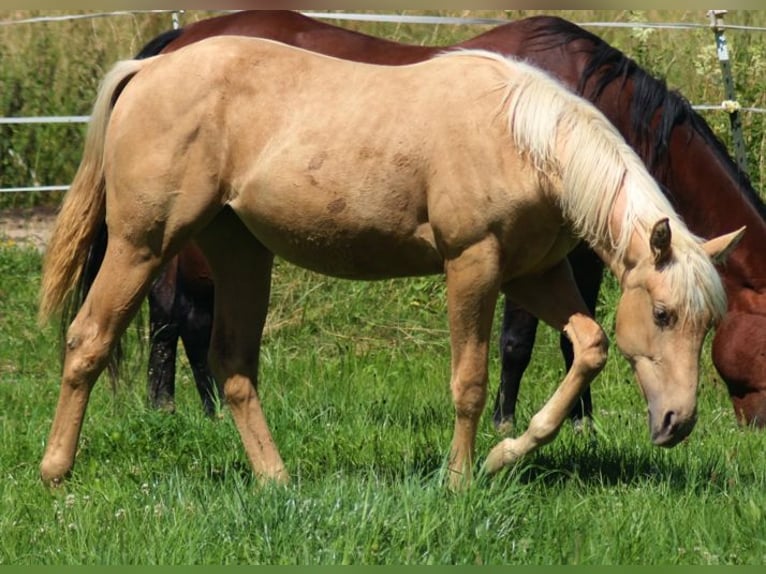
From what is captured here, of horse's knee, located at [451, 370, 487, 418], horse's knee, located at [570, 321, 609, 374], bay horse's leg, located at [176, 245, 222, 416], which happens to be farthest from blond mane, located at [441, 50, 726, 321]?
bay horse's leg, located at [176, 245, 222, 416]

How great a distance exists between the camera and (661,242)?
15.8ft

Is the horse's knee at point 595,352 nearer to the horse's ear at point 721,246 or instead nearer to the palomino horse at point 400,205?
the palomino horse at point 400,205

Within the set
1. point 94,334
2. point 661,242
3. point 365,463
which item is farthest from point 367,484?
point 94,334

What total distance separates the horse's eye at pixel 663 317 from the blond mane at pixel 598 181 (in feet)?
0.15

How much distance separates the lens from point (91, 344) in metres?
5.63

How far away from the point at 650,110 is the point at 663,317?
2.35 m

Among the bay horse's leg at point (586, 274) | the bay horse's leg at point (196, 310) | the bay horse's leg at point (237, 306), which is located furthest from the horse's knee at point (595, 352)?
the bay horse's leg at point (196, 310)

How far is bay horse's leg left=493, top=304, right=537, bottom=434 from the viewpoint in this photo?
729 centimetres

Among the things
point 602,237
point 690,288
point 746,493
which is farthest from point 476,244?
point 746,493

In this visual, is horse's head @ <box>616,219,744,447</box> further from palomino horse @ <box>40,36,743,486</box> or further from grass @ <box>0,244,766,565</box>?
grass @ <box>0,244,766,565</box>

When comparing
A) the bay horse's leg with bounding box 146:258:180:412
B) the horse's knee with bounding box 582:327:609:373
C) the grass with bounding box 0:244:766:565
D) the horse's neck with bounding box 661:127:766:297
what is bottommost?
the bay horse's leg with bounding box 146:258:180:412

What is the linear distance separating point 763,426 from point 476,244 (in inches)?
103

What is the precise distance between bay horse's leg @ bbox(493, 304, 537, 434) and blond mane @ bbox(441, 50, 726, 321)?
2147mm

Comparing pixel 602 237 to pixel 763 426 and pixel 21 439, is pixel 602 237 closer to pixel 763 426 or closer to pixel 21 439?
pixel 763 426
